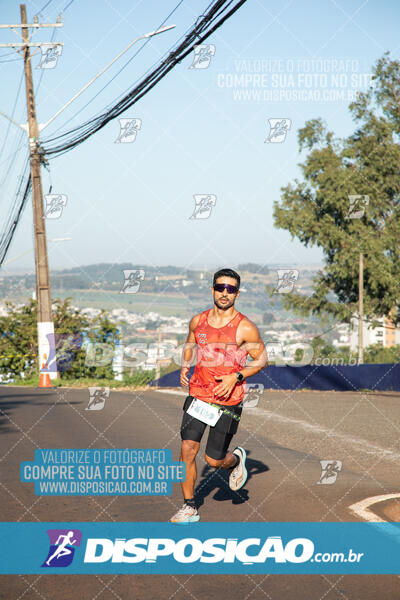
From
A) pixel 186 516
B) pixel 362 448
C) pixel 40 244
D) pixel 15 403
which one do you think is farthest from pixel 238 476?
pixel 40 244

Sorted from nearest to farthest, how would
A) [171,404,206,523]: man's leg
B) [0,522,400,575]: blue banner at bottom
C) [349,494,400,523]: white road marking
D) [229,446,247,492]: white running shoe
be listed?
[0,522,400,575]: blue banner at bottom < [171,404,206,523]: man's leg < [349,494,400,523]: white road marking < [229,446,247,492]: white running shoe

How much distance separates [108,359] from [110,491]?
29.9 meters

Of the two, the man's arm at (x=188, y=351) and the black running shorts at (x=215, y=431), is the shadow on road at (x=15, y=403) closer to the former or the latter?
the man's arm at (x=188, y=351)

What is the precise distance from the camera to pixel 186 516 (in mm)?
6371

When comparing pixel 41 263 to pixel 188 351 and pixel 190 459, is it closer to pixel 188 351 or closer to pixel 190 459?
pixel 188 351

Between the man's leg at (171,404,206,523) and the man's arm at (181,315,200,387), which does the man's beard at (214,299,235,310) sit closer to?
the man's arm at (181,315,200,387)

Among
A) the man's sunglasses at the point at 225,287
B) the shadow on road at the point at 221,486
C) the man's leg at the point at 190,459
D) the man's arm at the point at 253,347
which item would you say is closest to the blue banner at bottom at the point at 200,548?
the man's leg at the point at 190,459

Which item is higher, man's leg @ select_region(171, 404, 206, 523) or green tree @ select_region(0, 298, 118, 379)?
man's leg @ select_region(171, 404, 206, 523)

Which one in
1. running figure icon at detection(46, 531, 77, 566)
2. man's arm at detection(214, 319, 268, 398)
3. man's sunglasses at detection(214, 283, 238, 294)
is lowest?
running figure icon at detection(46, 531, 77, 566)

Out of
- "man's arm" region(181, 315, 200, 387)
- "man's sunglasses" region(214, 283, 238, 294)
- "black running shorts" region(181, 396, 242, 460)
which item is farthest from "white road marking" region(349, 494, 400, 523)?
"man's sunglasses" region(214, 283, 238, 294)

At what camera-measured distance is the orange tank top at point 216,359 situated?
653 centimetres

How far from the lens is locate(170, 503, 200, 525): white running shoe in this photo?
6.34 metres

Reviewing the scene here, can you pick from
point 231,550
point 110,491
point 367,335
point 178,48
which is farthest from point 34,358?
point 367,335

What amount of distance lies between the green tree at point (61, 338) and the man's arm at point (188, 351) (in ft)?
94.7
